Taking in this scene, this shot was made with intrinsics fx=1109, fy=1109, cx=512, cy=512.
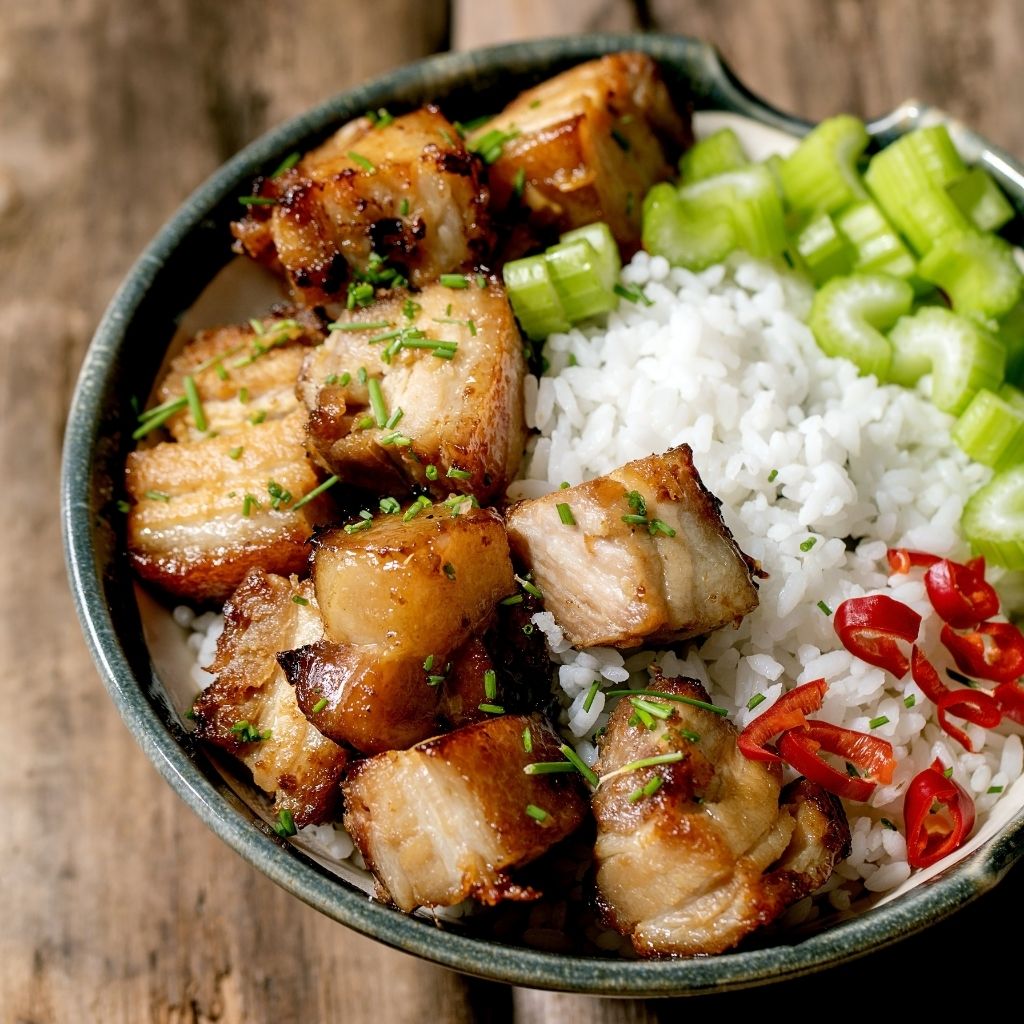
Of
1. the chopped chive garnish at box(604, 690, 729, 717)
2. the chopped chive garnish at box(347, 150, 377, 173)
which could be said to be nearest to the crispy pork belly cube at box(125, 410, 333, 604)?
the chopped chive garnish at box(347, 150, 377, 173)

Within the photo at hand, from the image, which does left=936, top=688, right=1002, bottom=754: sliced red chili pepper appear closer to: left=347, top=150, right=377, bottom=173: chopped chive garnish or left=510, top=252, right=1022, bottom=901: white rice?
left=510, top=252, right=1022, bottom=901: white rice

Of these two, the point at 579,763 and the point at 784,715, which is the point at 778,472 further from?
the point at 579,763

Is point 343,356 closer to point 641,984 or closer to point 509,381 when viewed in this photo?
point 509,381

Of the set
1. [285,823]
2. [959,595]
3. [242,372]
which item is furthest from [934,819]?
[242,372]

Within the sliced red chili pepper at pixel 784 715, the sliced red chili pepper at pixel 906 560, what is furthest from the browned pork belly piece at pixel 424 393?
the sliced red chili pepper at pixel 906 560

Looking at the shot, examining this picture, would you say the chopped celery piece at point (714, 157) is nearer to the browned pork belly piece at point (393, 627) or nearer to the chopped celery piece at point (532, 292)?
the chopped celery piece at point (532, 292)

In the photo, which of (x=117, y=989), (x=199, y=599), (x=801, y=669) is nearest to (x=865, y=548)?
(x=801, y=669)

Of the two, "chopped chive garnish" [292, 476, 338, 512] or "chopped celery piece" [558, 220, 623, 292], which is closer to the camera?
"chopped chive garnish" [292, 476, 338, 512]
